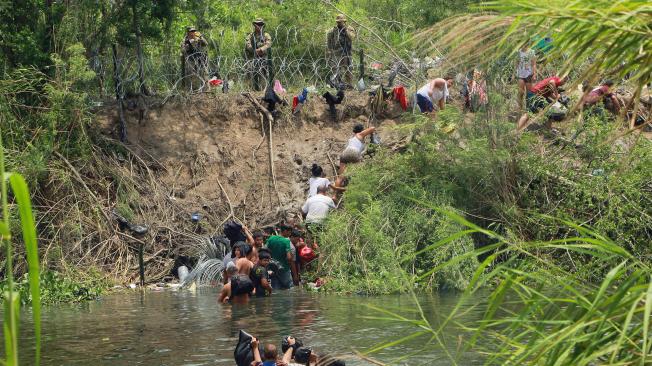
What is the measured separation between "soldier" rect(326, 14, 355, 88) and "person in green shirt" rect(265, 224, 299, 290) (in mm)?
5885

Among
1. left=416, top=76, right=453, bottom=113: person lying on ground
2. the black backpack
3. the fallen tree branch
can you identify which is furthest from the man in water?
the black backpack

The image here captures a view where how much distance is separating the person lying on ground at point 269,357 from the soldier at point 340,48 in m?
13.0

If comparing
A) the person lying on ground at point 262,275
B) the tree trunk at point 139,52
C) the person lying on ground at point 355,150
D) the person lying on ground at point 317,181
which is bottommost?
the person lying on ground at point 262,275

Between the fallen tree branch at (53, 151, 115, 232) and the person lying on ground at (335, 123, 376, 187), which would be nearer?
the fallen tree branch at (53, 151, 115, 232)

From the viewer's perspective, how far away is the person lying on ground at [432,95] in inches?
799

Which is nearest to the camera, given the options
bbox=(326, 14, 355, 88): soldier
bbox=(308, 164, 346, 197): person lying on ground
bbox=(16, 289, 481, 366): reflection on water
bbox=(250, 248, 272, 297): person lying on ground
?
bbox=(16, 289, 481, 366): reflection on water

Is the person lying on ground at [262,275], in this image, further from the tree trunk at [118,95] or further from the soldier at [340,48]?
the soldier at [340,48]

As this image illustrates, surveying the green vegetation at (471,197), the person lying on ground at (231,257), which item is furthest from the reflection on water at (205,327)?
the green vegetation at (471,197)

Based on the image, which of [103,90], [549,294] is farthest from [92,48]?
[549,294]

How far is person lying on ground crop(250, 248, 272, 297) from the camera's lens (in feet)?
56.7

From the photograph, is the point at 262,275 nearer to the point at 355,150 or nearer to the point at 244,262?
the point at 244,262

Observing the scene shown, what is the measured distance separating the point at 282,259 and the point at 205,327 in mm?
3961

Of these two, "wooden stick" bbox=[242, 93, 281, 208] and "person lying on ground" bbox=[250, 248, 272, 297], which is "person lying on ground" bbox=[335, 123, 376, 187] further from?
"person lying on ground" bbox=[250, 248, 272, 297]

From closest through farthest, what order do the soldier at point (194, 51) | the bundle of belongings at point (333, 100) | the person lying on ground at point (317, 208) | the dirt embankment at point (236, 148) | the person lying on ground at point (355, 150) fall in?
1. the person lying on ground at point (317, 208)
2. the person lying on ground at point (355, 150)
3. the dirt embankment at point (236, 148)
4. the soldier at point (194, 51)
5. the bundle of belongings at point (333, 100)
